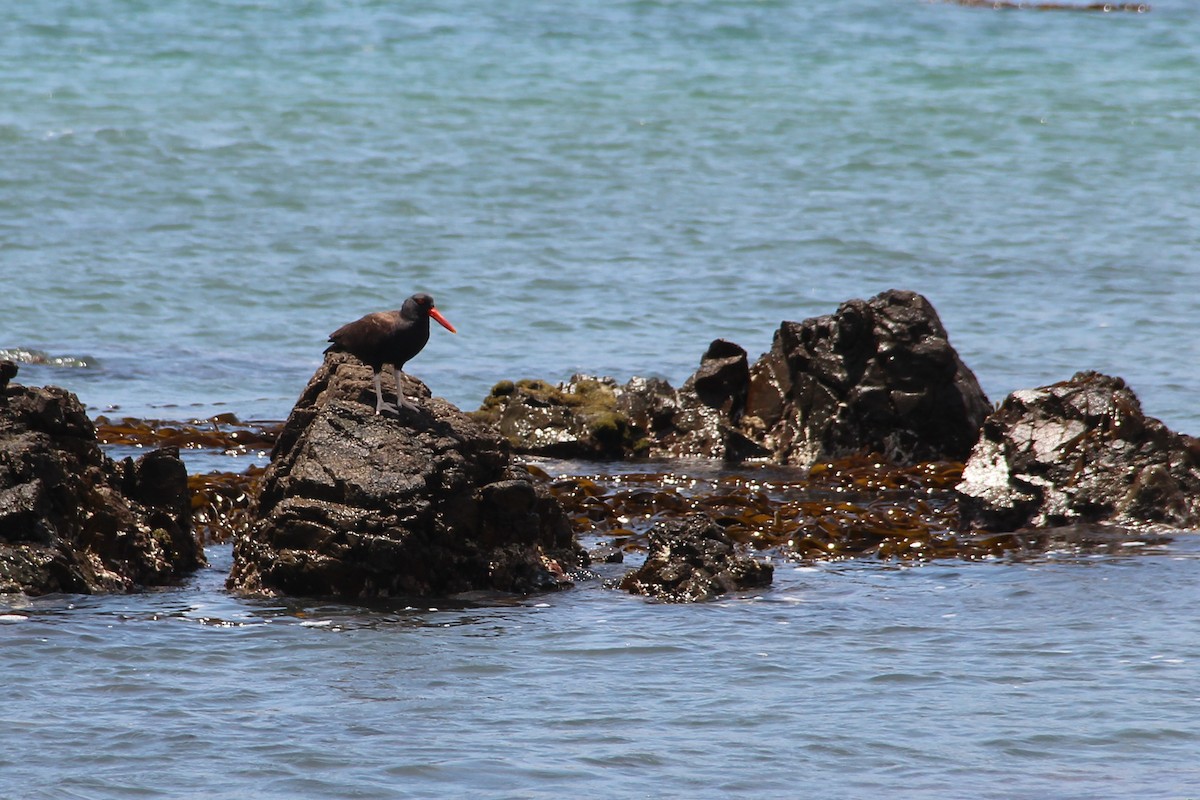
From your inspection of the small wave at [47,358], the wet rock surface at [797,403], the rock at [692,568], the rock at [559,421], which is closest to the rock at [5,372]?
the rock at [692,568]

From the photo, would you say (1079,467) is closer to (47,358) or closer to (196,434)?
(196,434)

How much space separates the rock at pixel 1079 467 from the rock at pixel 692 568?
7.59ft

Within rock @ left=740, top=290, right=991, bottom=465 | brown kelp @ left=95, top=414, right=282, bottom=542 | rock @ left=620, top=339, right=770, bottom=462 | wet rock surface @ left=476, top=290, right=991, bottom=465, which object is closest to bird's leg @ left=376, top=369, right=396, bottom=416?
brown kelp @ left=95, top=414, right=282, bottom=542

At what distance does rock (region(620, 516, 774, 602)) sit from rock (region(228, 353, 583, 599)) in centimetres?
55

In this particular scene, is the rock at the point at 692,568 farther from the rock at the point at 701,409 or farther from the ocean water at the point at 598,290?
the rock at the point at 701,409

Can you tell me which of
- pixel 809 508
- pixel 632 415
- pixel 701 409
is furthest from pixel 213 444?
pixel 809 508

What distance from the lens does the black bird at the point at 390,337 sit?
30.6 feet

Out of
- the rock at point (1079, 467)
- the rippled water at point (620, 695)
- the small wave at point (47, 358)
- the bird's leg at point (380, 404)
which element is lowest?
the rippled water at point (620, 695)

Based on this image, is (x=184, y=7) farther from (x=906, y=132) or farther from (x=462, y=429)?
(x=462, y=429)

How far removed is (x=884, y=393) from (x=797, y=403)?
0.79 meters

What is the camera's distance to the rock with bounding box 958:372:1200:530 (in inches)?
425

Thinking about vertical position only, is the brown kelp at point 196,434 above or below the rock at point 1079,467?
below

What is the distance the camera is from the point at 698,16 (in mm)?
46938

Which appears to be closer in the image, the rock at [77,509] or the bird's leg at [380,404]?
the rock at [77,509]
